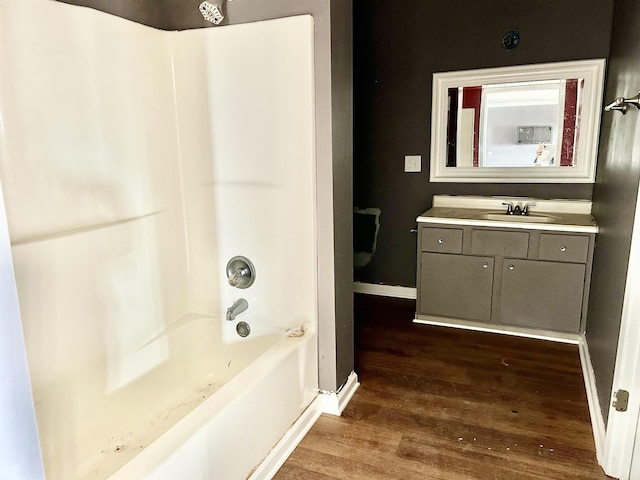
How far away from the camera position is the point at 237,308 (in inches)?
84.8

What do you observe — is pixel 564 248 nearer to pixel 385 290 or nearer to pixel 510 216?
pixel 510 216

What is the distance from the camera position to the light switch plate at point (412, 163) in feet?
11.6

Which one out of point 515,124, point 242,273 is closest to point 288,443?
point 242,273

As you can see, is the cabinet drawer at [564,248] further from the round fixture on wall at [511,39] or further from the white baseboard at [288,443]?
the white baseboard at [288,443]

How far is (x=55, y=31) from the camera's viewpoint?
1578mm

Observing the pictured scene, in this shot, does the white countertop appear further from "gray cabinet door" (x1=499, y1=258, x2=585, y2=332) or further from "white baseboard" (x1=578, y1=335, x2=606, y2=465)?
"white baseboard" (x1=578, y1=335, x2=606, y2=465)

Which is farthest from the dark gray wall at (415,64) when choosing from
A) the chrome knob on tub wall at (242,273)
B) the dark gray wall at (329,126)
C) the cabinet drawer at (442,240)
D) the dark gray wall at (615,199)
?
the chrome knob on tub wall at (242,273)

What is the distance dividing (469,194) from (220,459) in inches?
101

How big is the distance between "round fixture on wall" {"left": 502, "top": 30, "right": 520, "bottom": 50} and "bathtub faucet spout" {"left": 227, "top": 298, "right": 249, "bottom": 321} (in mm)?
2447

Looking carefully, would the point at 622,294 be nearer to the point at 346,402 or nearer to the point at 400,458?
the point at 400,458

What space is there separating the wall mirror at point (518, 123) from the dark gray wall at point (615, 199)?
0.20 meters

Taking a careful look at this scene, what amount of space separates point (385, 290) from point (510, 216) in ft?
3.84

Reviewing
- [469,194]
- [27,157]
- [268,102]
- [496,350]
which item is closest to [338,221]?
[268,102]

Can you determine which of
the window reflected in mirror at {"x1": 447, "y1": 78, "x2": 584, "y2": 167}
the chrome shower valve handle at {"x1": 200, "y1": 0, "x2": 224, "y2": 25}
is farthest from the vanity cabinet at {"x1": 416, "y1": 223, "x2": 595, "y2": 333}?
the chrome shower valve handle at {"x1": 200, "y1": 0, "x2": 224, "y2": 25}
